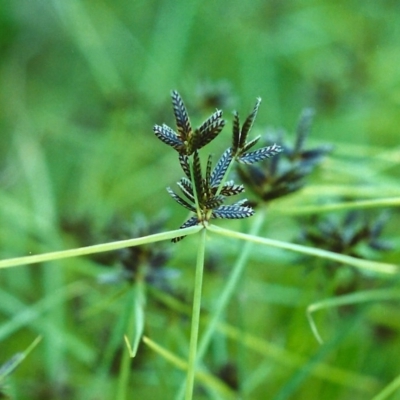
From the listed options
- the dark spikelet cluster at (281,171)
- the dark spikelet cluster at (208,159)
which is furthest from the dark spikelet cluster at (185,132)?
the dark spikelet cluster at (281,171)

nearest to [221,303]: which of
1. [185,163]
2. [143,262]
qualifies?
[143,262]

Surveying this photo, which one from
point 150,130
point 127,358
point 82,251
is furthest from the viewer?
point 150,130

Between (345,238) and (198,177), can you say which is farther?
(345,238)

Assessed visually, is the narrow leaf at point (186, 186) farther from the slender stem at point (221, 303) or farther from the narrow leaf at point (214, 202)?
the slender stem at point (221, 303)

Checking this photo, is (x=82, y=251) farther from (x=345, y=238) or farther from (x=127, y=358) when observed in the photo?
(x=345, y=238)

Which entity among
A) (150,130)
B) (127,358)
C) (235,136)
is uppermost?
(150,130)

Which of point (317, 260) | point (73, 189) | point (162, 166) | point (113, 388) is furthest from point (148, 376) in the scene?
point (73, 189)

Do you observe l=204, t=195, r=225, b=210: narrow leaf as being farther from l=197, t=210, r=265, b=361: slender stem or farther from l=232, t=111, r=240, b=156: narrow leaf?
l=197, t=210, r=265, b=361: slender stem
